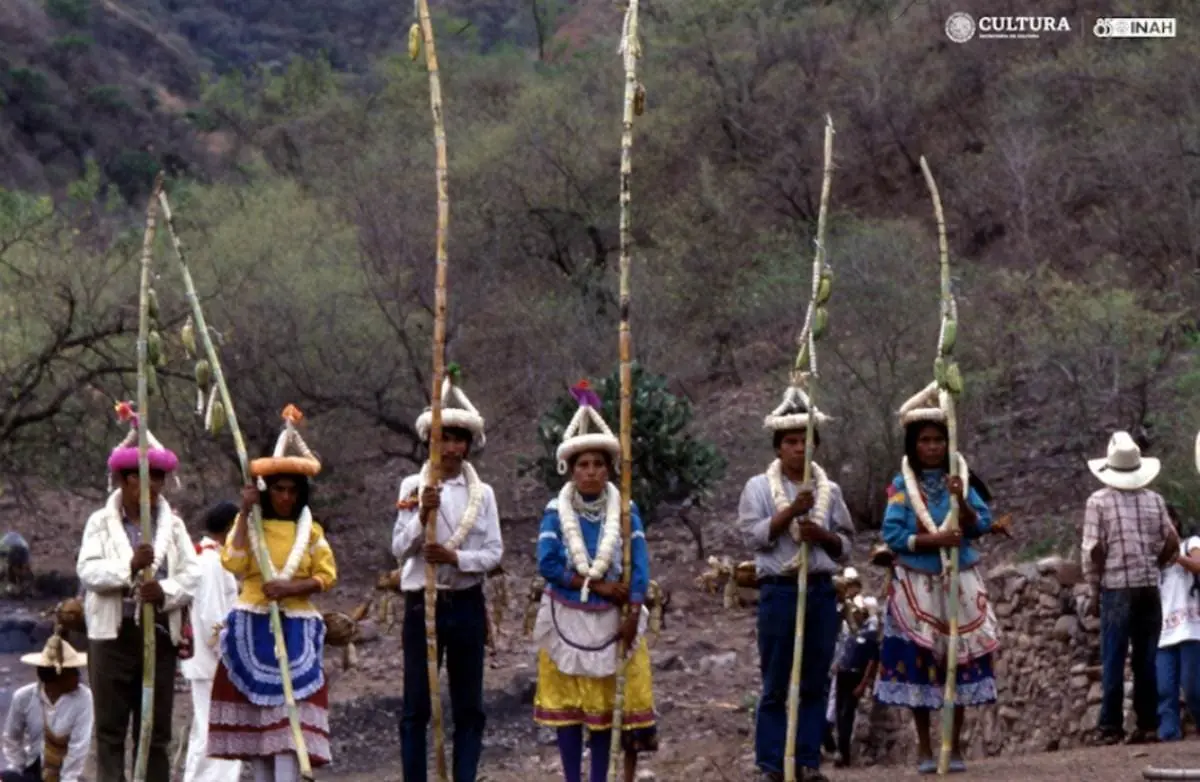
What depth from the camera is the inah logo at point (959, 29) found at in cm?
3859

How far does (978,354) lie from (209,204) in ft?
53.3

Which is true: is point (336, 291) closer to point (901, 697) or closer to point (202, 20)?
point (901, 697)

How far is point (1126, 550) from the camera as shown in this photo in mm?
11000

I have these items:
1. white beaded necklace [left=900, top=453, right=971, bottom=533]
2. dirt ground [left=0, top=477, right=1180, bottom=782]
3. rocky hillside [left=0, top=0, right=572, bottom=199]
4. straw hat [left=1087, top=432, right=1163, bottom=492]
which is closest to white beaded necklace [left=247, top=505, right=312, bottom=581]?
white beaded necklace [left=900, top=453, right=971, bottom=533]

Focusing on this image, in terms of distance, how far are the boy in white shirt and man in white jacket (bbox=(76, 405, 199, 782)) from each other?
515cm

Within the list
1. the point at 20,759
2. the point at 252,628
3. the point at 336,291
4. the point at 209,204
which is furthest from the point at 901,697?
the point at 209,204

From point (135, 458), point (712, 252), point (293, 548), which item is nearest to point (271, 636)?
point (293, 548)

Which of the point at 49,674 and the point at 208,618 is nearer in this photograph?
the point at 208,618

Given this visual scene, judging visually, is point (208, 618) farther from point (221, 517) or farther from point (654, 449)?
point (654, 449)

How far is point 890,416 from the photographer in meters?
23.4

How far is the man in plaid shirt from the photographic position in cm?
1095

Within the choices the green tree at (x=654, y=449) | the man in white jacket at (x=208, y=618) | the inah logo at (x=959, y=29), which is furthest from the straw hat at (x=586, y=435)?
the inah logo at (x=959, y=29)

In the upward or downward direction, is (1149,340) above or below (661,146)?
below

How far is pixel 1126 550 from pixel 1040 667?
9.53 feet
